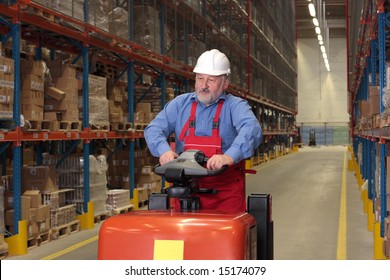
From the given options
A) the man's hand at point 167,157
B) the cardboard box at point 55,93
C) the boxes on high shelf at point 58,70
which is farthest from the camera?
the boxes on high shelf at point 58,70

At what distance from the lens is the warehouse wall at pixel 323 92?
46.2 metres

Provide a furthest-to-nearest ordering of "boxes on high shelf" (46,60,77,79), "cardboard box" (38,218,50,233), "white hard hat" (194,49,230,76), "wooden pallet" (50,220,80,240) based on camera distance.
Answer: "boxes on high shelf" (46,60,77,79)
"wooden pallet" (50,220,80,240)
"cardboard box" (38,218,50,233)
"white hard hat" (194,49,230,76)

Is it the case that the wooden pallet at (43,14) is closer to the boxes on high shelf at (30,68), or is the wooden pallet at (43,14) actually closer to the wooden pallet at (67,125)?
the boxes on high shelf at (30,68)

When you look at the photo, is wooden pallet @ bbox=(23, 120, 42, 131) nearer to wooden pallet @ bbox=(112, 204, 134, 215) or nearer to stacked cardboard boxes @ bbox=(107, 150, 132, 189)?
wooden pallet @ bbox=(112, 204, 134, 215)

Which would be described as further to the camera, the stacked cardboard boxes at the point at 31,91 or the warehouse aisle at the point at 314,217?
the stacked cardboard boxes at the point at 31,91

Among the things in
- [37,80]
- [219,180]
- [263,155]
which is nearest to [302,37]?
[263,155]

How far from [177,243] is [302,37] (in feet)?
153

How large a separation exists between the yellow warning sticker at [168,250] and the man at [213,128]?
67 cm

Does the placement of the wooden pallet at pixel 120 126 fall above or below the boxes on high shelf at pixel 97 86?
below

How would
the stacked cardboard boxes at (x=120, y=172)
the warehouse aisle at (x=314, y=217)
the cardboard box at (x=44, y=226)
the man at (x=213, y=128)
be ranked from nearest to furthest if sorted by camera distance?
the man at (x=213, y=128)
the warehouse aisle at (x=314, y=217)
the cardboard box at (x=44, y=226)
the stacked cardboard boxes at (x=120, y=172)

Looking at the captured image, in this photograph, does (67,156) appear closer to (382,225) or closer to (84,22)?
(84,22)

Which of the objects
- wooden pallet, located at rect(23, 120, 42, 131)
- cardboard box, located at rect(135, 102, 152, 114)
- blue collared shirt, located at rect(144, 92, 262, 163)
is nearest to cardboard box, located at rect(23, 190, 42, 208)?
wooden pallet, located at rect(23, 120, 42, 131)

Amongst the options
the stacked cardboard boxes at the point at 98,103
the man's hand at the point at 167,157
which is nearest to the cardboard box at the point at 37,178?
the stacked cardboard boxes at the point at 98,103

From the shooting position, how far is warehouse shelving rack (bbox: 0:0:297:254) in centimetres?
746
